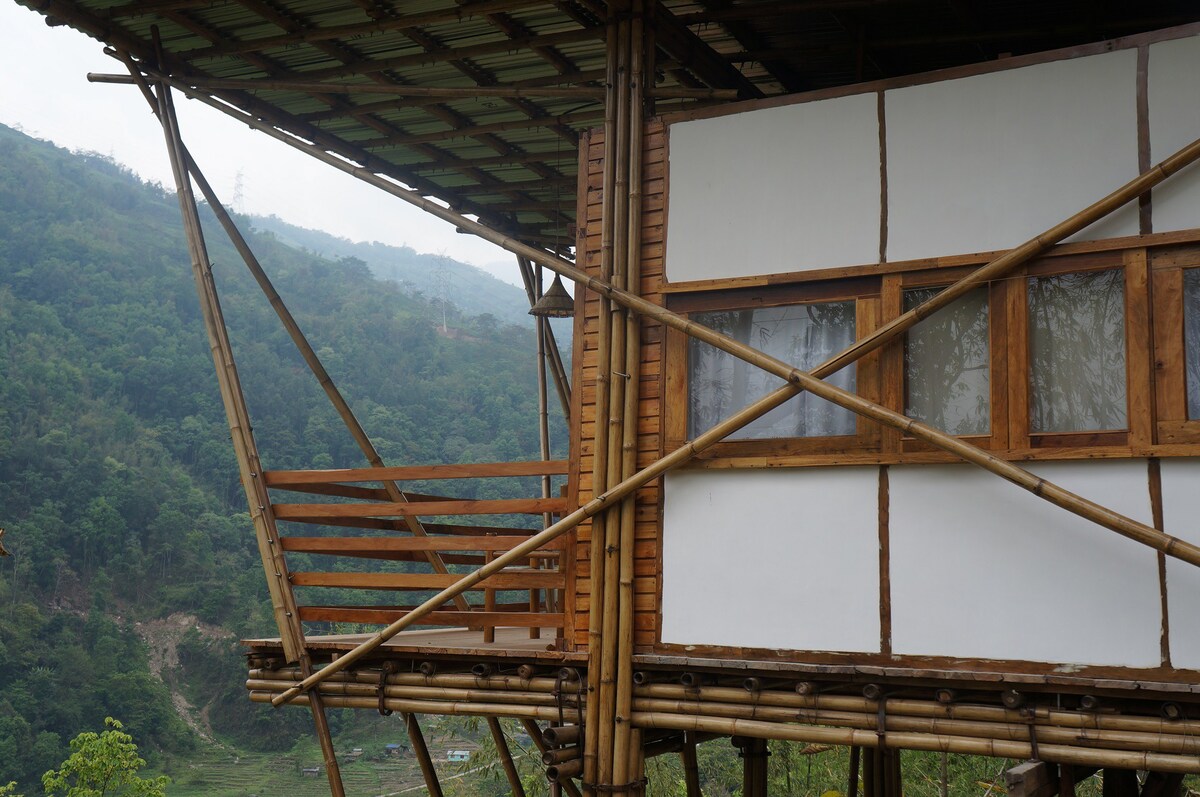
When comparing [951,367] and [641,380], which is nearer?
[951,367]

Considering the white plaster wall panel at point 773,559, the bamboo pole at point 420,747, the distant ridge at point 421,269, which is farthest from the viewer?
the distant ridge at point 421,269

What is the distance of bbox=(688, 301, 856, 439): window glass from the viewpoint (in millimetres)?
5523

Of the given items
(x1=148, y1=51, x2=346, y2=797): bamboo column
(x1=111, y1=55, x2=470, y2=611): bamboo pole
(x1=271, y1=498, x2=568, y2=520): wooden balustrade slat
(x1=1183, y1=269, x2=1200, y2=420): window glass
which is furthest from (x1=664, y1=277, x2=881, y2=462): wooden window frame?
(x1=148, y1=51, x2=346, y2=797): bamboo column

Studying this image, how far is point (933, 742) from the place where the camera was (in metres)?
5.09

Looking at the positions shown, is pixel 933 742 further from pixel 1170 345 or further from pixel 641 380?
pixel 641 380

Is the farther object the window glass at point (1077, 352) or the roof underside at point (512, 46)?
the roof underside at point (512, 46)

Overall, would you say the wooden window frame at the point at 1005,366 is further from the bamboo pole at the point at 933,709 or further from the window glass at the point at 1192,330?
the bamboo pole at the point at 933,709

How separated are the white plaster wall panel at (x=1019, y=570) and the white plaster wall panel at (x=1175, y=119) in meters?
1.03

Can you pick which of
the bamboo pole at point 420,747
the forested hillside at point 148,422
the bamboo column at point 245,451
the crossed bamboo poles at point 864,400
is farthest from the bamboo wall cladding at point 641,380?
A: the forested hillside at point 148,422

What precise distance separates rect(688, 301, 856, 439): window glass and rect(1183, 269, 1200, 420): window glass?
138 centimetres

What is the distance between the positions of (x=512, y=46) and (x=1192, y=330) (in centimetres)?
400

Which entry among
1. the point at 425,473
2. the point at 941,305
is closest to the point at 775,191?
the point at 941,305

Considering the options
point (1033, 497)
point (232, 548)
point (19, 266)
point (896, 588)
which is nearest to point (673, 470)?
point (896, 588)

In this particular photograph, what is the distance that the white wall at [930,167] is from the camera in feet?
16.4
